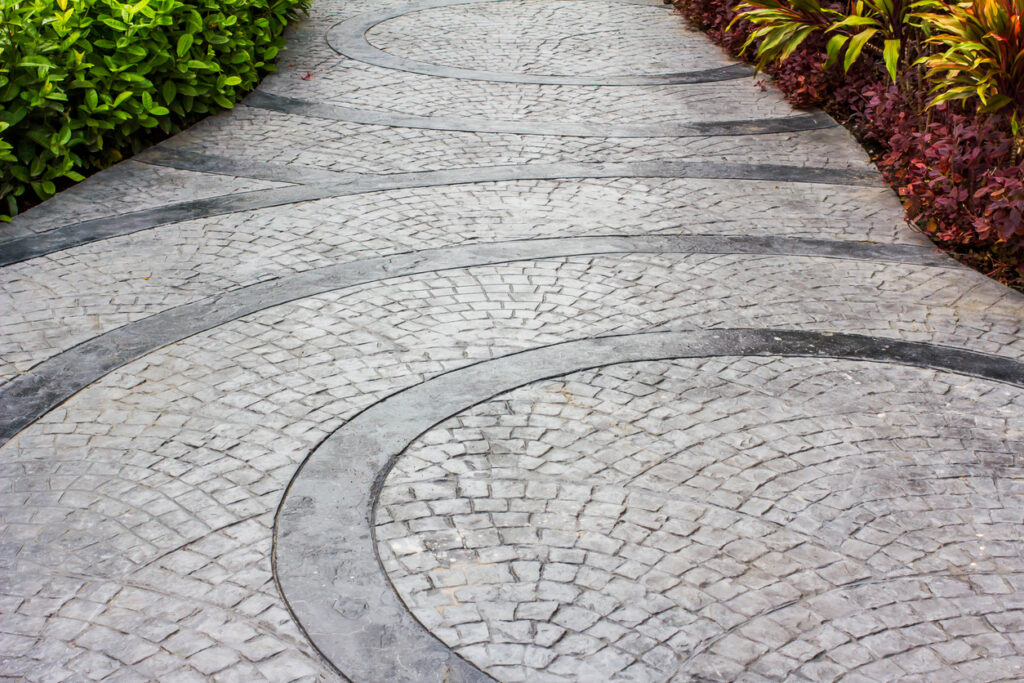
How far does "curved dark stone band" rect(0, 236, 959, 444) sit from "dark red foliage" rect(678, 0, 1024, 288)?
10.1 inches

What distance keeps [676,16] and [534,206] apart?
6.50 metres

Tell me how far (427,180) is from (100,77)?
2.46 metres

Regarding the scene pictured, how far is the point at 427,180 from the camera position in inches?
278

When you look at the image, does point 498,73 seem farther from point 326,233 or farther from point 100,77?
point 326,233

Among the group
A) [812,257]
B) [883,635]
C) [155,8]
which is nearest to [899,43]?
[812,257]

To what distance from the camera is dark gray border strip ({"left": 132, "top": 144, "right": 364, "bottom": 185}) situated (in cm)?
707

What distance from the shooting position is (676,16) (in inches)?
473

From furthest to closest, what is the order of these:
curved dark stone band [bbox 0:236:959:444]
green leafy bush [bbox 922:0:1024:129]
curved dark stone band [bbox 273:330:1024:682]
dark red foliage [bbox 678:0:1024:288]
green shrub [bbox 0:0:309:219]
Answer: green shrub [bbox 0:0:309:219] < dark red foliage [bbox 678:0:1024:288] < green leafy bush [bbox 922:0:1024:129] < curved dark stone band [bbox 0:236:959:444] < curved dark stone band [bbox 273:330:1024:682]

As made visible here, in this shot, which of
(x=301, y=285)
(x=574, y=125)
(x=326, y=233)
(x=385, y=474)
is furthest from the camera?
(x=574, y=125)

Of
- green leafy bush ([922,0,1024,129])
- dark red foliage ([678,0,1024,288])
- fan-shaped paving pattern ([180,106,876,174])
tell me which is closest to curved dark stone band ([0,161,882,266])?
fan-shaped paving pattern ([180,106,876,174])

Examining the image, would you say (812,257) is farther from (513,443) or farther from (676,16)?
(676,16)

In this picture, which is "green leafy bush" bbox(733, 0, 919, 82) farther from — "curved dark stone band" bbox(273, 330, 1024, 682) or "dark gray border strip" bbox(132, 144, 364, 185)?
"dark gray border strip" bbox(132, 144, 364, 185)

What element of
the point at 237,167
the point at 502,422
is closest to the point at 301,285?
the point at 502,422

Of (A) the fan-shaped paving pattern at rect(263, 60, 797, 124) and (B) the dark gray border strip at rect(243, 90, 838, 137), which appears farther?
(A) the fan-shaped paving pattern at rect(263, 60, 797, 124)
